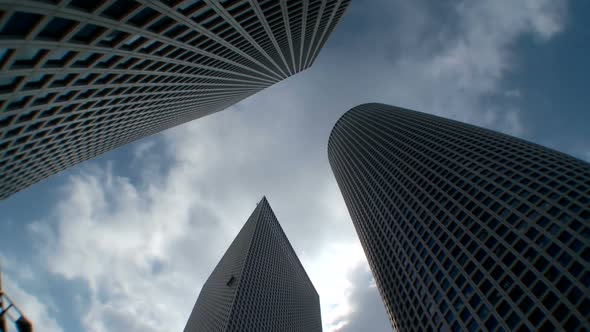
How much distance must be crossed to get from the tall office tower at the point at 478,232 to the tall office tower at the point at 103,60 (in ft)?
168

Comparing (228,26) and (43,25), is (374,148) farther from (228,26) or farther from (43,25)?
(43,25)

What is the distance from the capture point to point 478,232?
58.3 meters

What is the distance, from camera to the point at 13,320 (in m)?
10.1

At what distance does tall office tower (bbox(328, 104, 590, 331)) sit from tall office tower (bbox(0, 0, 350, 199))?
51263 millimetres

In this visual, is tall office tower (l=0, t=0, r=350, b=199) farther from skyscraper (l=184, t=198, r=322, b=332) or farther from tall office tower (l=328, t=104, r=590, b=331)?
skyscraper (l=184, t=198, r=322, b=332)

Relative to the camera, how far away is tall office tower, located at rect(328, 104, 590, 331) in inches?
1735

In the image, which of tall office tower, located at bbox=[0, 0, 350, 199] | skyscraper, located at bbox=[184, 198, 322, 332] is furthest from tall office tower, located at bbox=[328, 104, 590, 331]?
skyscraper, located at bbox=[184, 198, 322, 332]

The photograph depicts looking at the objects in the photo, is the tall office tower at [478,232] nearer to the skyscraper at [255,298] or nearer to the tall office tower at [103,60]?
the tall office tower at [103,60]

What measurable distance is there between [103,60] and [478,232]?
67344mm

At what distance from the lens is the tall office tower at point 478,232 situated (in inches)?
1735

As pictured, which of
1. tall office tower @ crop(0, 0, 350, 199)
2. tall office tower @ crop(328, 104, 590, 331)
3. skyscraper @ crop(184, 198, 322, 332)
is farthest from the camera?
skyscraper @ crop(184, 198, 322, 332)

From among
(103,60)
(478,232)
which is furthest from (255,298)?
(103,60)

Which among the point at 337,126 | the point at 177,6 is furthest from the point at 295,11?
the point at 337,126

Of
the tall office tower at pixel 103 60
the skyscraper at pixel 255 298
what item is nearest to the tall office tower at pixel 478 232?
the tall office tower at pixel 103 60
